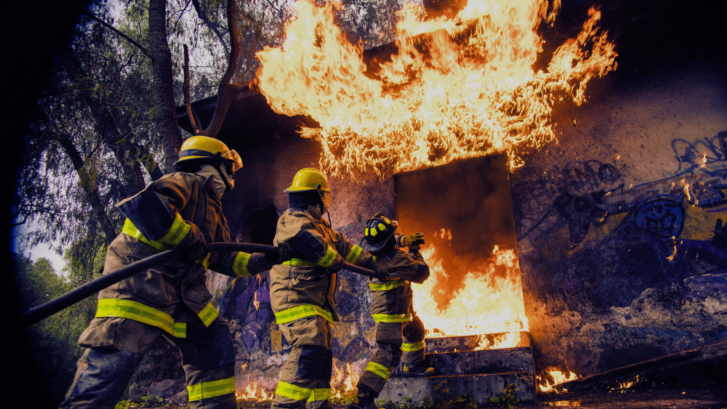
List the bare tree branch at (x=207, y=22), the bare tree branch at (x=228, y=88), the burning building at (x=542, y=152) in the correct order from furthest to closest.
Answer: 1. the bare tree branch at (x=207, y=22)
2. the bare tree branch at (x=228, y=88)
3. the burning building at (x=542, y=152)

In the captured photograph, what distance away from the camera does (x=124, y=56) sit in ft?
25.3

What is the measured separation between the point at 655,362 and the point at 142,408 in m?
7.28

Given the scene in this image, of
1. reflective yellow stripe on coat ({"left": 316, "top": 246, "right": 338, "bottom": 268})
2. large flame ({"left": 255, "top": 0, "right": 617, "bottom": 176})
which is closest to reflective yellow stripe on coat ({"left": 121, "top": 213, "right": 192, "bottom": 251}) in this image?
reflective yellow stripe on coat ({"left": 316, "top": 246, "right": 338, "bottom": 268})

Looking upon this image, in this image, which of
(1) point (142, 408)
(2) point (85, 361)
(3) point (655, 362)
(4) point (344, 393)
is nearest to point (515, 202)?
(3) point (655, 362)

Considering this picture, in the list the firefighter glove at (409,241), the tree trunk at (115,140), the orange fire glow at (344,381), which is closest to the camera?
the firefighter glove at (409,241)

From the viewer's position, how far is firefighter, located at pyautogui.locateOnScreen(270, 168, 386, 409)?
10.1ft

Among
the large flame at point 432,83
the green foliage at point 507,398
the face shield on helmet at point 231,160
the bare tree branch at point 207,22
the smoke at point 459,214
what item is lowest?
the green foliage at point 507,398

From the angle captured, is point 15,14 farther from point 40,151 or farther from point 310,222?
point 310,222

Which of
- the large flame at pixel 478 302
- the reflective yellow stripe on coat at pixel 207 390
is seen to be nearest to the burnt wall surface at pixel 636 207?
the large flame at pixel 478 302

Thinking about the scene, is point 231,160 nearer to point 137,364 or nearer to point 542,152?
point 137,364

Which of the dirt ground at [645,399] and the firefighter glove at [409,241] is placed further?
the firefighter glove at [409,241]

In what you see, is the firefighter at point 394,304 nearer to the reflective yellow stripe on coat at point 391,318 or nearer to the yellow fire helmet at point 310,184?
the reflective yellow stripe on coat at point 391,318

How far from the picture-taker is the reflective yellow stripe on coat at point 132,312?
7.54ft

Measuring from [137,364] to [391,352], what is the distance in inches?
105
